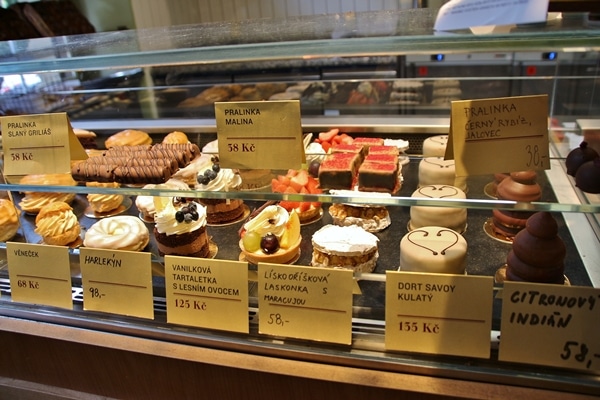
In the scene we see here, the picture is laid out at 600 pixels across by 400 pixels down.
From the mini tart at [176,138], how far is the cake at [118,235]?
1.52 feet

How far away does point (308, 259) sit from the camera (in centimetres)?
151

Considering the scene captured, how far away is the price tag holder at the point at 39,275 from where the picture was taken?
4.06 feet

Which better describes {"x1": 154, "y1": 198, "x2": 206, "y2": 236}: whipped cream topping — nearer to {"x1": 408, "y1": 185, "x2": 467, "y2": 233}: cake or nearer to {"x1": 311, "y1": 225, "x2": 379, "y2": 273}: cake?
{"x1": 311, "y1": 225, "x2": 379, "y2": 273}: cake

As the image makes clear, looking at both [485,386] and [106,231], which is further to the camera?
[106,231]

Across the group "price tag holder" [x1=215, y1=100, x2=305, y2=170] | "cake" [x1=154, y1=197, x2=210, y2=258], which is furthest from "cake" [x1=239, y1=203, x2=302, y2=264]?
"price tag holder" [x1=215, y1=100, x2=305, y2=170]

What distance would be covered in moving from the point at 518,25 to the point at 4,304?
4.79 ft

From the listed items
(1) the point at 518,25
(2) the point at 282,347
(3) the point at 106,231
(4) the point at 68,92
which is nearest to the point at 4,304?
(3) the point at 106,231

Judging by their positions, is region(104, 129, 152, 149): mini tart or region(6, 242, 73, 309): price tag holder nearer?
region(6, 242, 73, 309): price tag holder

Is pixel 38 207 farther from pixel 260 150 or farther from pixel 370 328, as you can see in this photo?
pixel 370 328

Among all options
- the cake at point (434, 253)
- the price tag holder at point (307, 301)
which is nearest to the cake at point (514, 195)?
the cake at point (434, 253)

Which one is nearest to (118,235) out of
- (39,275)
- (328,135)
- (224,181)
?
(39,275)

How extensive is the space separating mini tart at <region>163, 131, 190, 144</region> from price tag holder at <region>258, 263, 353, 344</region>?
1039mm

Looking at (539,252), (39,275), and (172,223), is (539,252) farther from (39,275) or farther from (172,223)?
(39,275)

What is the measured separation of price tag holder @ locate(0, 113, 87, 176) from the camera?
1187 mm
